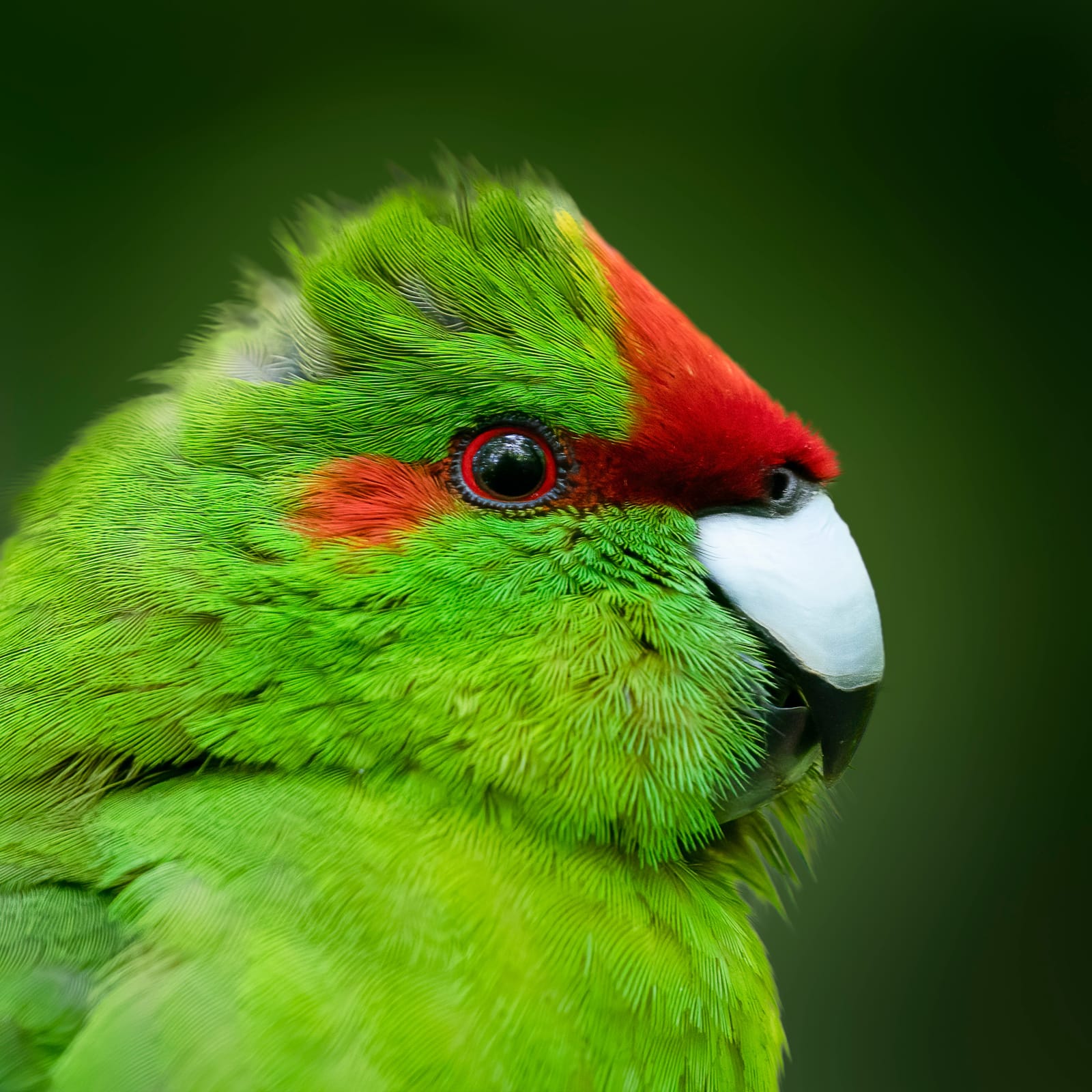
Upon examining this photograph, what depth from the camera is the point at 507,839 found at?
4.50ft

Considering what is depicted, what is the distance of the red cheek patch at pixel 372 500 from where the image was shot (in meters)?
1.44

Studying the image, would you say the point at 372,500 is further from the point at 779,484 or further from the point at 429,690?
the point at 779,484

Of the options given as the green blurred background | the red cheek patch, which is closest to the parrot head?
the red cheek patch

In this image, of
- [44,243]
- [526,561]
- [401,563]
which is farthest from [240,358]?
[44,243]

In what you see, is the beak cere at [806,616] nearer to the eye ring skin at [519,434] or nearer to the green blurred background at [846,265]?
the eye ring skin at [519,434]

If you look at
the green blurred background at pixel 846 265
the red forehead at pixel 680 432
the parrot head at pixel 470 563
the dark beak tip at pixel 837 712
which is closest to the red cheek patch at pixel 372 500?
the parrot head at pixel 470 563

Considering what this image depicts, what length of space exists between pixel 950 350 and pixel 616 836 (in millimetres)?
4112

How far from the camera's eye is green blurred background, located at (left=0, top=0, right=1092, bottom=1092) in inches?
170

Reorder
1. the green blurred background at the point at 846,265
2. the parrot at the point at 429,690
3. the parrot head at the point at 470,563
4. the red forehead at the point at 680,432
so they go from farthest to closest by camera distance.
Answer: the green blurred background at the point at 846,265 < the red forehead at the point at 680,432 < the parrot head at the point at 470,563 < the parrot at the point at 429,690

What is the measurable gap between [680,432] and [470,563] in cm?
36

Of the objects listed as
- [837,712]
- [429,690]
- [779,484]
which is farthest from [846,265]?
[429,690]

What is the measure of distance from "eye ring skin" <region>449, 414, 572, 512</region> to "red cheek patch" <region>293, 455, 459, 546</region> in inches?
0.9

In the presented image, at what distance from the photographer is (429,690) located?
1366 mm

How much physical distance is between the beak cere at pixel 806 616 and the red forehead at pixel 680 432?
0.07 metres
